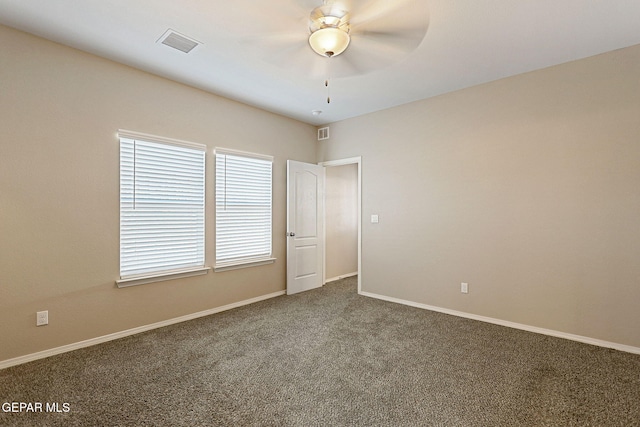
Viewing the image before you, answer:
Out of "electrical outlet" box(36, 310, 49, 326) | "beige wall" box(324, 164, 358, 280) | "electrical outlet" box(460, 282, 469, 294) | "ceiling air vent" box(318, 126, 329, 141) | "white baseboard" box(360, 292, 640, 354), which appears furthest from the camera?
"beige wall" box(324, 164, 358, 280)

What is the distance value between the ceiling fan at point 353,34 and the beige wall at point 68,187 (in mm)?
1812

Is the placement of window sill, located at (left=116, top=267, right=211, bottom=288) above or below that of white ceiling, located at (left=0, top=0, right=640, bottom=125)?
below

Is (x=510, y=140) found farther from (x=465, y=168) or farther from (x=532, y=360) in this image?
(x=532, y=360)

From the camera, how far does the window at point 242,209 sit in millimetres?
4062

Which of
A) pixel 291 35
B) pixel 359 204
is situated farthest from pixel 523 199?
pixel 291 35

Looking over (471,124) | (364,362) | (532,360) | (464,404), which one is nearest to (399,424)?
(464,404)

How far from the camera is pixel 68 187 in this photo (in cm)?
285

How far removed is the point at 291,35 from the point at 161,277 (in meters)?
2.88

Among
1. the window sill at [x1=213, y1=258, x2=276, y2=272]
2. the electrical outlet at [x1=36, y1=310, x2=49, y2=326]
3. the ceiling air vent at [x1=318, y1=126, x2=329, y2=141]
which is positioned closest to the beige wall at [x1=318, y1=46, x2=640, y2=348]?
the ceiling air vent at [x1=318, y1=126, x2=329, y2=141]

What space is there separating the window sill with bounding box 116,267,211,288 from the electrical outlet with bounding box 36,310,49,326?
1.91 ft

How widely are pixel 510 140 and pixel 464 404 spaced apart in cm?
285

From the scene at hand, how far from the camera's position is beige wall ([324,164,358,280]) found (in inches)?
224

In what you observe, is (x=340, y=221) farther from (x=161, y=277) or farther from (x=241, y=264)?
(x=161, y=277)

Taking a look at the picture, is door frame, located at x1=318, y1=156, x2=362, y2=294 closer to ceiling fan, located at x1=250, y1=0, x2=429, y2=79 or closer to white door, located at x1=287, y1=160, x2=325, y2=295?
white door, located at x1=287, y1=160, x2=325, y2=295
